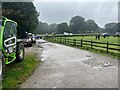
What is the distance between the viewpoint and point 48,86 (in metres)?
7.16

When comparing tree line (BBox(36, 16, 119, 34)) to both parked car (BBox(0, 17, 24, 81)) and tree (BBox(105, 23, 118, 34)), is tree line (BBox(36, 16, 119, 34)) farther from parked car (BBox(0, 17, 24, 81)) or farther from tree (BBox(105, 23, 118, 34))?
parked car (BBox(0, 17, 24, 81))

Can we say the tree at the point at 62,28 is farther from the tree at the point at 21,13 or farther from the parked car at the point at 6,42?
the parked car at the point at 6,42

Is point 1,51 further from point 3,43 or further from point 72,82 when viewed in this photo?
point 72,82

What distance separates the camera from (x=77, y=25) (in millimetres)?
142875

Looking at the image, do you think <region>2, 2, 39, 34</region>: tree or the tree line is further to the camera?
the tree line

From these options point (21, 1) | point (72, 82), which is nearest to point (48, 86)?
point (72, 82)

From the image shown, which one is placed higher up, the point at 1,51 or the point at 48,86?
the point at 1,51

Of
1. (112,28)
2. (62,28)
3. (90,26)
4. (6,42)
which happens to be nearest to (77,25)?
(90,26)

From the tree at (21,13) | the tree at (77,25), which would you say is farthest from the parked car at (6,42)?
the tree at (77,25)

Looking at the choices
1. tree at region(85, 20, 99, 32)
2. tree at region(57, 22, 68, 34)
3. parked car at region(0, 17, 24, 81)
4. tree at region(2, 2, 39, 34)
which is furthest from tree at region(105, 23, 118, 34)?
parked car at region(0, 17, 24, 81)

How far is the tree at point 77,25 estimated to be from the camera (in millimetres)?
139950

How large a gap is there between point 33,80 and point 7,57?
1.73 meters

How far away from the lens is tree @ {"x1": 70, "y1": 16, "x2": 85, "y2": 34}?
139950mm

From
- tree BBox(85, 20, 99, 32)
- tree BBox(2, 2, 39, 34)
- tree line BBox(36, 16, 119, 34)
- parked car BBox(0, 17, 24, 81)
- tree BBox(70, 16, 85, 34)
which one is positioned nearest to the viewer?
parked car BBox(0, 17, 24, 81)
